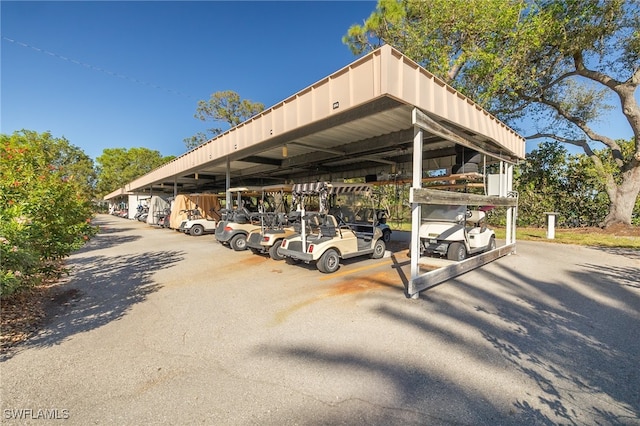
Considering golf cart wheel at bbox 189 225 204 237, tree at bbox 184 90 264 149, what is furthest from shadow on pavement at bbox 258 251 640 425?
tree at bbox 184 90 264 149

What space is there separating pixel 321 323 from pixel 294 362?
891mm

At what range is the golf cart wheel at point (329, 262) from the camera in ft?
18.9

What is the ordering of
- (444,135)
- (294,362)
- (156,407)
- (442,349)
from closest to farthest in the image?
1. (156,407)
2. (294,362)
3. (442,349)
4. (444,135)

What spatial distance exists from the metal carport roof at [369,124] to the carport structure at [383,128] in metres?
0.02

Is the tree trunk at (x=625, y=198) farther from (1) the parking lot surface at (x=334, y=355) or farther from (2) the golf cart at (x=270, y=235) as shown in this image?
(2) the golf cart at (x=270, y=235)

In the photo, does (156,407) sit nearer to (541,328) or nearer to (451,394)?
(451,394)

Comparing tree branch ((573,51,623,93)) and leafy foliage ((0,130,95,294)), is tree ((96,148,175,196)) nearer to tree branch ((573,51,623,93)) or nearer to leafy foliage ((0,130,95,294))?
leafy foliage ((0,130,95,294))

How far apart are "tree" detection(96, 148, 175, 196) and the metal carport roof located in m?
36.7

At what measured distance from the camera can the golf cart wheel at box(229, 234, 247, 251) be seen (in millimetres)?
8750

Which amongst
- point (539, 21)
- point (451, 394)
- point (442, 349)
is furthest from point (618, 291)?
point (539, 21)

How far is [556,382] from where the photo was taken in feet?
7.59

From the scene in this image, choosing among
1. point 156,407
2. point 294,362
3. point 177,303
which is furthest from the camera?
point 177,303

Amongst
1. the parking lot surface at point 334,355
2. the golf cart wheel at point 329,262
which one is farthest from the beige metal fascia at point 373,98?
the parking lot surface at point 334,355

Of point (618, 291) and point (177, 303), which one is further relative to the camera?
point (618, 291)
